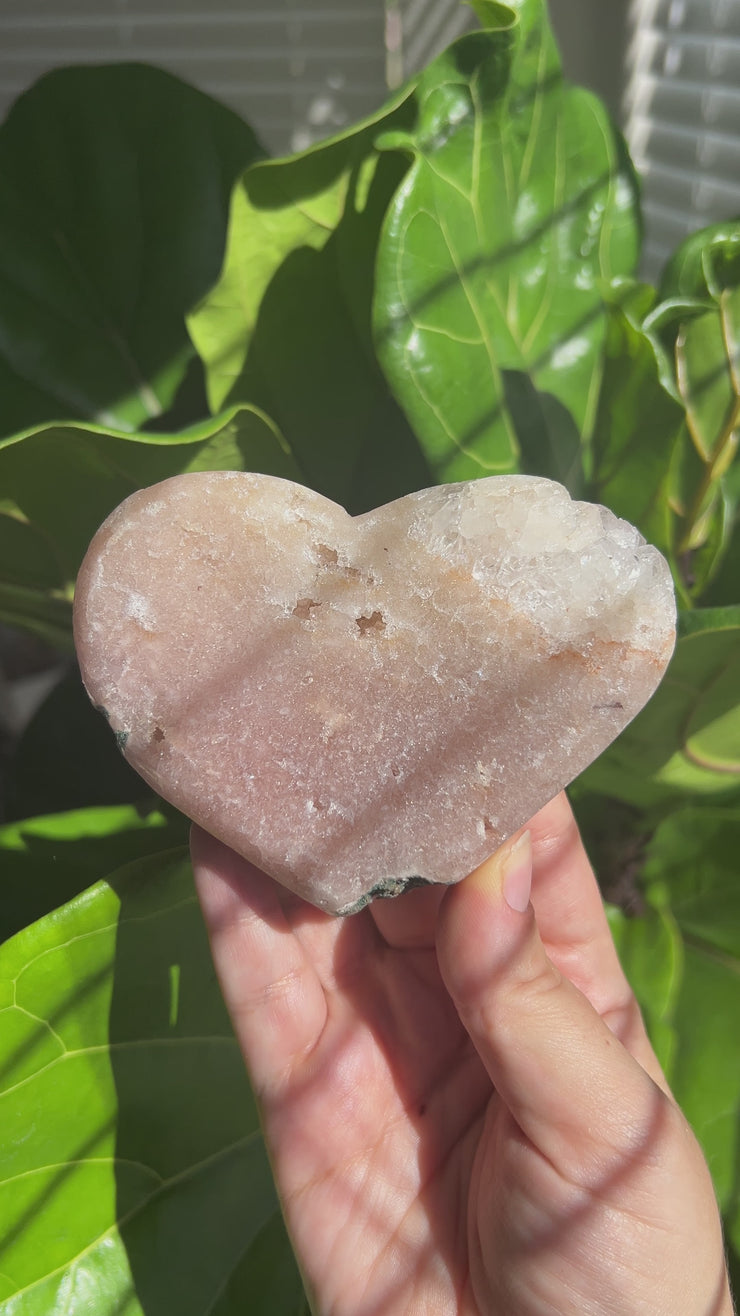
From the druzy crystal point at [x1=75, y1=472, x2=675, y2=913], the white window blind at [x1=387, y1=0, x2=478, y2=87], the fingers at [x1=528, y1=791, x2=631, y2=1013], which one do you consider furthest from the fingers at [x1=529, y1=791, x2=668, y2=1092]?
the white window blind at [x1=387, y1=0, x2=478, y2=87]

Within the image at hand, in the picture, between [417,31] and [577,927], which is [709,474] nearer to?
[577,927]

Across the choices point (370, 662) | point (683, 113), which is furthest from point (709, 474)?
point (683, 113)

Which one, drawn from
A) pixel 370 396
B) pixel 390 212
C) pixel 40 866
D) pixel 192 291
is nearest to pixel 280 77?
pixel 192 291

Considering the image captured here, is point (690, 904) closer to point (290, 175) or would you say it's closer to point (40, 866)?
point (40, 866)

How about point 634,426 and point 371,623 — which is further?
point 634,426

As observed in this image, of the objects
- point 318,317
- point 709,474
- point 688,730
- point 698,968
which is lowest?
point 698,968

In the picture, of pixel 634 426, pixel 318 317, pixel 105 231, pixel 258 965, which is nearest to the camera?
pixel 258 965

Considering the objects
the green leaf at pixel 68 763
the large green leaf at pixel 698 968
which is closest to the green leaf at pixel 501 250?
the large green leaf at pixel 698 968

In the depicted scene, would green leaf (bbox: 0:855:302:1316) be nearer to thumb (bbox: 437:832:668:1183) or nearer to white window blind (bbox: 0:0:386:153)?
thumb (bbox: 437:832:668:1183)
